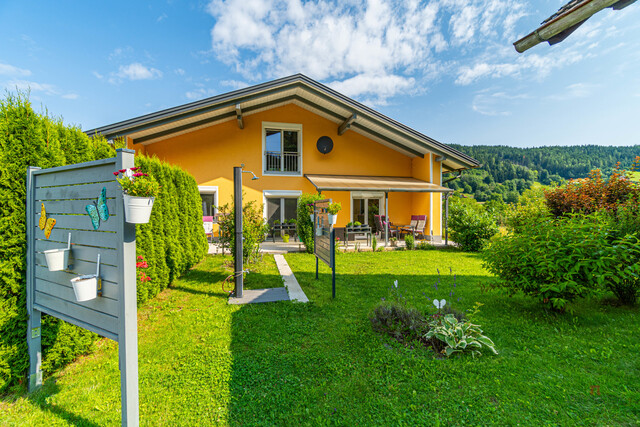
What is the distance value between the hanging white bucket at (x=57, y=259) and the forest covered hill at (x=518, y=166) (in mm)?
43011

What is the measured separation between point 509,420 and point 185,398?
276cm

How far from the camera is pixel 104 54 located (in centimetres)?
952

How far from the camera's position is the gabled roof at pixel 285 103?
930 centimetres

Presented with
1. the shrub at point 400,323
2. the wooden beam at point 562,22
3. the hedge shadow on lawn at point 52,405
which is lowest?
the hedge shadow on lawn at point 52,405

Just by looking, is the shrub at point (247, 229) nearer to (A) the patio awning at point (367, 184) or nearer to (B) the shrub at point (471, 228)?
(A) the patio awning at point (367, 184)

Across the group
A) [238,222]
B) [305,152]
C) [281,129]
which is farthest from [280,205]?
[238,222]

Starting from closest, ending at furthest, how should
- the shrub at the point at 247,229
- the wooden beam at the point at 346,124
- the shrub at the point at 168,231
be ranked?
the shrub at the point at 168,231 < the shrub at the point at 247,229 < the wooden beam at the point at 346,124

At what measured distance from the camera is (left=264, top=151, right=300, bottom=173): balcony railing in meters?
12.6

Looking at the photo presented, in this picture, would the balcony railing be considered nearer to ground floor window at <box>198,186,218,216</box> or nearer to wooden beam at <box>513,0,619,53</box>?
ground floor window at <box>198,186,218,216</box>

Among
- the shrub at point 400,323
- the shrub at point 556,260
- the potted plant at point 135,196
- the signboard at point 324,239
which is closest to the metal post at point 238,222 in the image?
the signboard at point 324,239

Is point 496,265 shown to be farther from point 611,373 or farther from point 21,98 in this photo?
point 21,98

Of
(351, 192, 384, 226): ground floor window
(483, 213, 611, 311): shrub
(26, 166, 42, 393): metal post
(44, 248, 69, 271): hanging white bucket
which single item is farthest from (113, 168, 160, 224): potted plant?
(351, 192, 384, 226): ground floor window

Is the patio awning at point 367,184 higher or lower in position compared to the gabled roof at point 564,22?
lower

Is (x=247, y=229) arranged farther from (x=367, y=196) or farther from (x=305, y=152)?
(x=367, y=196)
